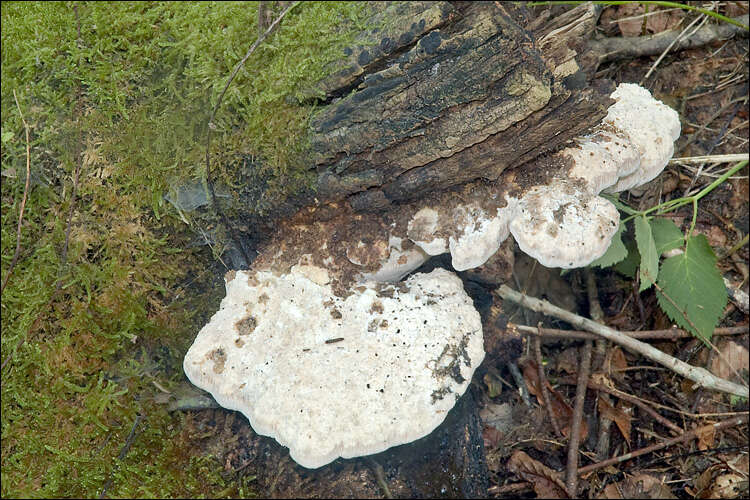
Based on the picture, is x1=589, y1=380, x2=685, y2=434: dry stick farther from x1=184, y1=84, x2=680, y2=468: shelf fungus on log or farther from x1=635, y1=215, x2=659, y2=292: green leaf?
x1=184, y1=84, x2=680, y2=468: shelf fungus on log

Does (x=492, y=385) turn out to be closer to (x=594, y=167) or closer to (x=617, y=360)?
(x=617, y=360)

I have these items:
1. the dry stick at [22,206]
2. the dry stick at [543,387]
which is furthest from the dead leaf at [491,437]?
the dry stick at [22,206]

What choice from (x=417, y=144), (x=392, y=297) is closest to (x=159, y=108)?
(x=417, y=144)

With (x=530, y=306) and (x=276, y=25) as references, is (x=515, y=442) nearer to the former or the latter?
(x=530, y=306)

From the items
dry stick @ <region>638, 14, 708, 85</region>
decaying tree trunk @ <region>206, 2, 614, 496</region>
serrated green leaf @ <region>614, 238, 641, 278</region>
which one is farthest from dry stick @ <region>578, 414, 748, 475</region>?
dry stick @ <region>638, 14, 708, 85</region>

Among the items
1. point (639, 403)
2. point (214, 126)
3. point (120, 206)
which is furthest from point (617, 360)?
point (120, 206)

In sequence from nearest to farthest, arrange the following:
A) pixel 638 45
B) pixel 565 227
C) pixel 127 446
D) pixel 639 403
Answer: pixel 565 227
pixel 127 446
pixel 639 403
pixel 638 45
